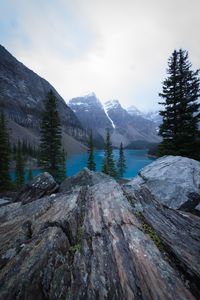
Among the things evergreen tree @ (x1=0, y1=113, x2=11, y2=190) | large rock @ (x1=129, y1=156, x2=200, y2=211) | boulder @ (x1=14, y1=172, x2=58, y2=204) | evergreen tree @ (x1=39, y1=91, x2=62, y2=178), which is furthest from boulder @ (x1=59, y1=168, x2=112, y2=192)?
evergreen tree @ (x1=0, y1=113, x2=11, y2=190)

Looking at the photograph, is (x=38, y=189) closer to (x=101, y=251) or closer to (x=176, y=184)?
(x=101, y=251)

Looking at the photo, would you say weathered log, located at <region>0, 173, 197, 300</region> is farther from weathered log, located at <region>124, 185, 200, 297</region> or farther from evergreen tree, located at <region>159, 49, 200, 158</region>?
evergreen tree, located at <region>159, 49, 200, 158</region>

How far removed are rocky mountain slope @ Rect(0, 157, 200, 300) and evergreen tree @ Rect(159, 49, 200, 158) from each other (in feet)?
40.4

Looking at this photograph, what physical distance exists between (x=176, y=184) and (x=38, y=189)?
924 cm

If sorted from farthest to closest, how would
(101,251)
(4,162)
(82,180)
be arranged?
(4,162)
(82,180)
(101,251)

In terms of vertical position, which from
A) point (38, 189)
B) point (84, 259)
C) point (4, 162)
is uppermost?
point (84, 259)

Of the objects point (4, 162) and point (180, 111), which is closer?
point (180, 111)

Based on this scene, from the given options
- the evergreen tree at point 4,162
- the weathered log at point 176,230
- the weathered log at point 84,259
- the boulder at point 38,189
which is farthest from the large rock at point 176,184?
the evergreen tree at point 4,162

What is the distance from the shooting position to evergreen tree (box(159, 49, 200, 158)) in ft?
53.8

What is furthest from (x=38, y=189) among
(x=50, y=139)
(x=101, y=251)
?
(x=50, y=139)

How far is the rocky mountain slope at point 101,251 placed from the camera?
327 cm

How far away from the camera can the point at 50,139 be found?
25.0 m

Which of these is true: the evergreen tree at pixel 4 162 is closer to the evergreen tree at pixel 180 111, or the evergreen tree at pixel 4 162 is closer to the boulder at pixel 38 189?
the boulder at pixel 38 189

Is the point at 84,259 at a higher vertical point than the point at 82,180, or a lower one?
higher
